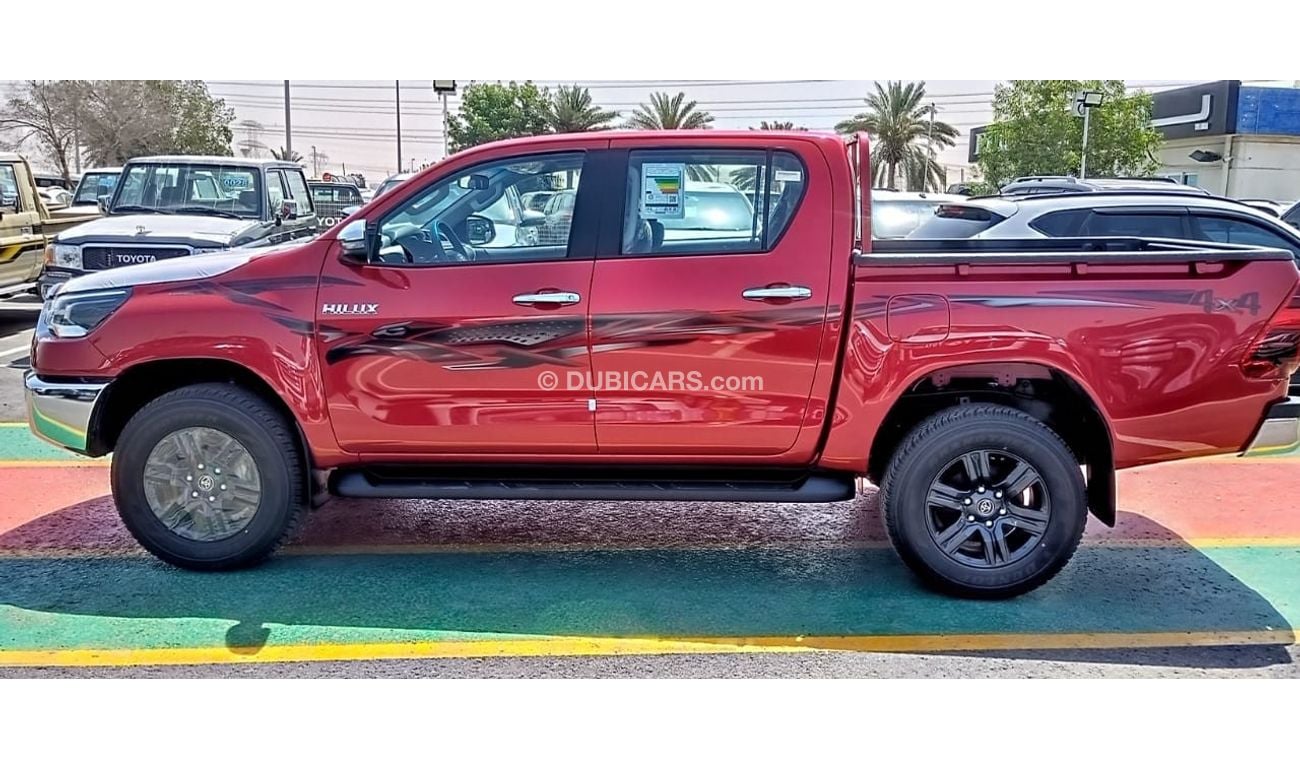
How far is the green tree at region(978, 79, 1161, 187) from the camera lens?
27969mm

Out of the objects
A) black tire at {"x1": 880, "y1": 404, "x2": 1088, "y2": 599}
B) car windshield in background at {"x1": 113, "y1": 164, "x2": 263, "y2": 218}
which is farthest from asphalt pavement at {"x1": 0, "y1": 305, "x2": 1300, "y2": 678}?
car windshield in background at {"x1": 113, "y1": 164, "x2": 263, "y2": 218}

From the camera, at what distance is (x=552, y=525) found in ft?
17.5

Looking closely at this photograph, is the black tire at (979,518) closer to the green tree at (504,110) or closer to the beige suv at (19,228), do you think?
the beige suv at (19,228)

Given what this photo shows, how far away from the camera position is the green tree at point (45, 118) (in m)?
36.4

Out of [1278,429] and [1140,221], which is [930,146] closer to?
[1140,221]

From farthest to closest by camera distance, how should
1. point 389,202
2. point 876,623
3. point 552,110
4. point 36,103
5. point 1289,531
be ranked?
point 552,110 < point 36,103 < point 1289,531 < point 389,202 < point 876,623

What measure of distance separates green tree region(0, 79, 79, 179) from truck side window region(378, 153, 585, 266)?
1475 inches

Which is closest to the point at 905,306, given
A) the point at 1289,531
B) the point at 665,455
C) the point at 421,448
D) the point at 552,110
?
the point at 665,455

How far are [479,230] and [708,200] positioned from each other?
0.99 meters

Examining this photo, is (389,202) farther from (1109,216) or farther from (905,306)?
(1109,216)

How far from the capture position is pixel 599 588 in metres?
4.47

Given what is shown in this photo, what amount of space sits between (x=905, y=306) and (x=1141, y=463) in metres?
1.24

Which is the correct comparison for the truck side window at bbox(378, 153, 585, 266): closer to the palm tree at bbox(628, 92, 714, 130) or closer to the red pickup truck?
the red pickup truck

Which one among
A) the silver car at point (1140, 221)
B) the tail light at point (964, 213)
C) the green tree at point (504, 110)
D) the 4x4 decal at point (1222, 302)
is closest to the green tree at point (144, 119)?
the green tree at point (504, 110)
